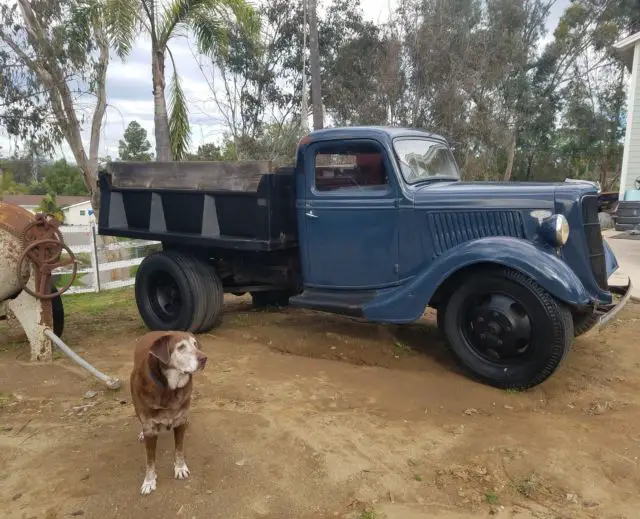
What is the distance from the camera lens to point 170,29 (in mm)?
10508

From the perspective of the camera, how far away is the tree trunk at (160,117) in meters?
11.0

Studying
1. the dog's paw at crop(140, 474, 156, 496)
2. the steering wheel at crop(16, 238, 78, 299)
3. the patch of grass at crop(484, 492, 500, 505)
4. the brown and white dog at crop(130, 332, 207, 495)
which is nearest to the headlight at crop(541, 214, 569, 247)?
the patch of grass at crop(484, 492, 500, 505)

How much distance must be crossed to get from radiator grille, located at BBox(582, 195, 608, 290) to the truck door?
1435 mm

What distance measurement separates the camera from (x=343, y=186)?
4867 mm

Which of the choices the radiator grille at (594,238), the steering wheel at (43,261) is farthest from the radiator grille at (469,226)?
the steering wheel at (43,261)

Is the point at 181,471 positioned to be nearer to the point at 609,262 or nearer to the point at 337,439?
the point at 337,439

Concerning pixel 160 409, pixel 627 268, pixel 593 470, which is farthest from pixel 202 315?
pixel 627 268

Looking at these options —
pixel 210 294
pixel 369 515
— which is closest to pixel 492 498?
pixel 369 515

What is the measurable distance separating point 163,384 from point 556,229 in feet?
9.35

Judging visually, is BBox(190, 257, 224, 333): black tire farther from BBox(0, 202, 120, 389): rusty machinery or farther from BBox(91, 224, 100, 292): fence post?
BBox(91, 224, 100, 292): fence post

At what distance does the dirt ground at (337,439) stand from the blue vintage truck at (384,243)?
45 cm

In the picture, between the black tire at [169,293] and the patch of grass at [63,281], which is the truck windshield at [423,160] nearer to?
the black tire at [169,293]

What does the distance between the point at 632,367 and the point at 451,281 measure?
169 cm

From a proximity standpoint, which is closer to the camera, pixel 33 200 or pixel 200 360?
pixel 200 360
